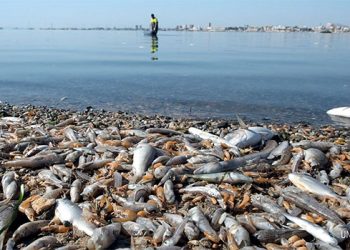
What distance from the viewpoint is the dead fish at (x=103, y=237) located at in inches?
197

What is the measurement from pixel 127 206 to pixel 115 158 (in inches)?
71.4

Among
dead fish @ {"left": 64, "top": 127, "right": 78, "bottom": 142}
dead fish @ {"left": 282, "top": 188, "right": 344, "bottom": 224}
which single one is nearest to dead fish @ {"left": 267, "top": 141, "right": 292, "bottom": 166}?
dead fish @ {"left": 282, "top": 188, "right": 344, "bottom": 224}

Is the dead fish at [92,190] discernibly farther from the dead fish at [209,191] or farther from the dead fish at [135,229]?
the dead fish at [209,191]

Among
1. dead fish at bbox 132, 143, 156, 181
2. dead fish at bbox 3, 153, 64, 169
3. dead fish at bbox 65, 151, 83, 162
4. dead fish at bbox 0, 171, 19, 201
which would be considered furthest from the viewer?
dead fish at bbox 65, 151, 83, 162

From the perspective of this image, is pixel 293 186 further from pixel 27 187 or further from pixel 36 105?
pixel 36 105

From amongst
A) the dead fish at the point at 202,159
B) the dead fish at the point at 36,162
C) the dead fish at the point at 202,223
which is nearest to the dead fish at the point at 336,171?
the dead fish at the point at 202,159

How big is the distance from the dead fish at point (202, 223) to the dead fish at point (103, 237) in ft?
3.30

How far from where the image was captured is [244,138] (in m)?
8.35

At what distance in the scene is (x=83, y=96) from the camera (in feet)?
64.5

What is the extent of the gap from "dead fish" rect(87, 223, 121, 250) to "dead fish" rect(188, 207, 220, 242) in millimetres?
1005

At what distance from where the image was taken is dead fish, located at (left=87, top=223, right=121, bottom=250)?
4992 mm

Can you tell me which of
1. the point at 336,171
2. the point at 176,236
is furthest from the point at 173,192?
the point at 336,171

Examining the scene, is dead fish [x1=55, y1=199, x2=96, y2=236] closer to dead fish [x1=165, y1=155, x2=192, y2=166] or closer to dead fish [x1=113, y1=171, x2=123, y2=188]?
dead fish [x1=113, y1=171, x2=123, y2=188]

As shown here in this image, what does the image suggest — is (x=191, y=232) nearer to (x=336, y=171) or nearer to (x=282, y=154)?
(x=282, y=154)
